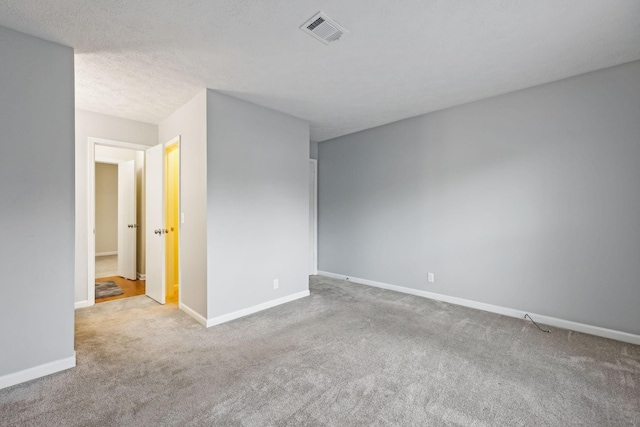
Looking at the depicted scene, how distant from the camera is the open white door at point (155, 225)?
4020 mm

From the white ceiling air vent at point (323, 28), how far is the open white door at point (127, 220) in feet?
14.7

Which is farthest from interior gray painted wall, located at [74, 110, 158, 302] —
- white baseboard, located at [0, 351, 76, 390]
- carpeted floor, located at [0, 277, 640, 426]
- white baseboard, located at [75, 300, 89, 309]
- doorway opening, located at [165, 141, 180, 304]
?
white baseboard, located at [0, 351, 76, 390]

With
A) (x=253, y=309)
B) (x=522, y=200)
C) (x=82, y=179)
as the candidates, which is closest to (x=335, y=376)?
(x=253, y=309)

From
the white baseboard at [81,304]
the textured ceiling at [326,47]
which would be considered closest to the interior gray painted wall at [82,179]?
the white baseboard at [81,304]

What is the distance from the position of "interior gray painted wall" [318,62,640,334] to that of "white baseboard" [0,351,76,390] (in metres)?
3.83

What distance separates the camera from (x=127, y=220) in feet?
17.7

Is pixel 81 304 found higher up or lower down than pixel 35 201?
lower down

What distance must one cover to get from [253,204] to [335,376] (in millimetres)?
2185

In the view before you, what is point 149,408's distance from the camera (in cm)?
185

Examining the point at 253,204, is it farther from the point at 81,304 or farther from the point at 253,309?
the point at 81,304

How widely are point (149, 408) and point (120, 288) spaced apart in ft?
11.8

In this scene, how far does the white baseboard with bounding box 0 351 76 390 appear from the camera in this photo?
209 cm

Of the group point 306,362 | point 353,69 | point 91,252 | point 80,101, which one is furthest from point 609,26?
point 91,252

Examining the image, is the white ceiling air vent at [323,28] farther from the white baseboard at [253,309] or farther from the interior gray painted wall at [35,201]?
the white baseboard at [253,309]
